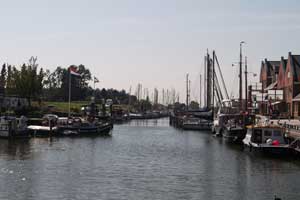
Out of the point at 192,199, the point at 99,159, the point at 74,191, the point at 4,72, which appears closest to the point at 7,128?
the point at 99,159

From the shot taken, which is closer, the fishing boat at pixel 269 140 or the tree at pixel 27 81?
the fishing boat at pixel 269 140

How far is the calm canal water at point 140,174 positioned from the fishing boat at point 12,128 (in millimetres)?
9354

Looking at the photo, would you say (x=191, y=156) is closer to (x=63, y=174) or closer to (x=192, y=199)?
(x=63, y=174)

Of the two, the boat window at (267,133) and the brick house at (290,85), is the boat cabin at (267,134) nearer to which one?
the boat window at (267,133)

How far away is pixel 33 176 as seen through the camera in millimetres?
41656

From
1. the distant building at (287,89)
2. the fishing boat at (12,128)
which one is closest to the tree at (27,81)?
the fishing boat at (12,128)

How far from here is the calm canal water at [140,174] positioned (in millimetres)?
35875

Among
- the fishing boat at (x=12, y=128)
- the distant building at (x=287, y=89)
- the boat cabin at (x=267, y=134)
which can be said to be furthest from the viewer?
the distant building at (x=287, y=89)

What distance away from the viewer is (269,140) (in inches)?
2266

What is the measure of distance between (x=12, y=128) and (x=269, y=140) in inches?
1470

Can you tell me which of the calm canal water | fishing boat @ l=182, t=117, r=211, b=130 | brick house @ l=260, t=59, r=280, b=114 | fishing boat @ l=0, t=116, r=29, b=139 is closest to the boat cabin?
the calm canal water

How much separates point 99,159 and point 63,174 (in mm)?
11219

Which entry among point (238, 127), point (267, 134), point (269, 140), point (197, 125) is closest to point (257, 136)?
point (267, 134)

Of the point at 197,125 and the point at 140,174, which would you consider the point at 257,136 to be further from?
the point at 197,125
